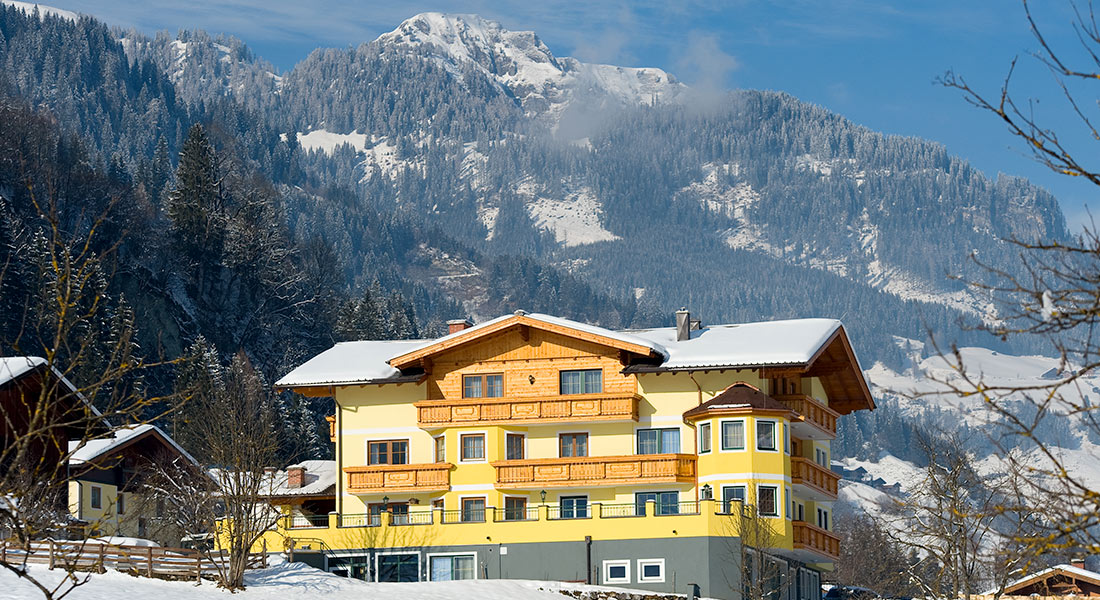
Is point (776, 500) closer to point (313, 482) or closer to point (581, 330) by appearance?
point (581, 330)

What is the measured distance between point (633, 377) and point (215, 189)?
303ft

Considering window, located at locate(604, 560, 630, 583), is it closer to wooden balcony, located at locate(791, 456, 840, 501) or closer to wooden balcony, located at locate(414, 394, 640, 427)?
wooden balcony, located at locate(414, 394, 640, 427)

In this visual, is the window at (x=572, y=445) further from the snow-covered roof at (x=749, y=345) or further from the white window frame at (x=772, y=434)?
the white window frame at (x=772, y=434)

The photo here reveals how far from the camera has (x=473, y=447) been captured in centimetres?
6297

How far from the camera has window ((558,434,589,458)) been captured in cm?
6284

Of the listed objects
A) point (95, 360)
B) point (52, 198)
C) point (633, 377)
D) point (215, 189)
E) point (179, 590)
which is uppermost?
point (215, 189)

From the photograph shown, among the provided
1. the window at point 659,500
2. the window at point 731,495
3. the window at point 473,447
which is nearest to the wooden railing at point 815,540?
the window at point 731,495

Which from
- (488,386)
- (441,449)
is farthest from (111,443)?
(488,386)

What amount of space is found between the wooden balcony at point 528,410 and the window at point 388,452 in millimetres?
2227

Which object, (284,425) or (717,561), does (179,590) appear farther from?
(284,425)

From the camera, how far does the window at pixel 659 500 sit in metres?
59.2

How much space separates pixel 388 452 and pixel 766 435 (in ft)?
50.6

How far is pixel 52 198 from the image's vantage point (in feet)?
53.6

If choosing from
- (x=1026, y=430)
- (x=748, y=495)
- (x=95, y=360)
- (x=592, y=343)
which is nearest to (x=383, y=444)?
(x=592, y=343)
